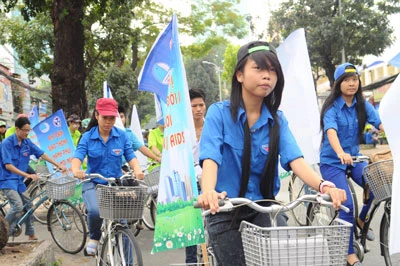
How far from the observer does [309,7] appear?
28578 mm

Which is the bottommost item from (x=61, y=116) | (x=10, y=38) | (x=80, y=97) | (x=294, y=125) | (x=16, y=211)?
(x=16, y=211)

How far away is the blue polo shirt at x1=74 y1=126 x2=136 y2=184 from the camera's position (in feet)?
17.3

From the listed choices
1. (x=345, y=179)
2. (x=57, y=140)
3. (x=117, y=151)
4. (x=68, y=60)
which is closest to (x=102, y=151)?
(x=117, y=151)

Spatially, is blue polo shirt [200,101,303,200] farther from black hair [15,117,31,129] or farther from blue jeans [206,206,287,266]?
black hair [15,117,31,129]

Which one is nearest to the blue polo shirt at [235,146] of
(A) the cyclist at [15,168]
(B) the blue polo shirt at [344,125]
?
(B) the blue polo shirt at [344,125]

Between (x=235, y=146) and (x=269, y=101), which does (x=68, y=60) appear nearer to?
(x=269, y=101)

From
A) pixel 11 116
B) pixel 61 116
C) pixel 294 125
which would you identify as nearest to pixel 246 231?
pixel 294 125

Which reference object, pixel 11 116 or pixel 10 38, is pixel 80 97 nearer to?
pixel 10 38

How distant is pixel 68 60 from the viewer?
11531 mm

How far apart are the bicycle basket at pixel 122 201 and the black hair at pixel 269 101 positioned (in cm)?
176

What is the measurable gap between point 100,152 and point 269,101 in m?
2.59

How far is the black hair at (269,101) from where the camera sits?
9.16ft

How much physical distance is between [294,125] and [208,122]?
10.9 feet

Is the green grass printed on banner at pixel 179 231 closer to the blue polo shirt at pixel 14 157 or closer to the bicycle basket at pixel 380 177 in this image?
the bicycle basket at pixel 380 177
